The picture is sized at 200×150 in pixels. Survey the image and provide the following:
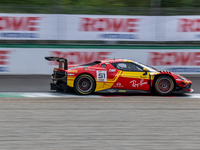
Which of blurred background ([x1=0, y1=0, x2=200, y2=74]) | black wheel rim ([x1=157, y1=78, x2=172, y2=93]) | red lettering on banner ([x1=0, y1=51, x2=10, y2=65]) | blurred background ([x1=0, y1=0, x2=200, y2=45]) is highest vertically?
blurred background ([x1=0, y1=0, x2=200, y2=45])

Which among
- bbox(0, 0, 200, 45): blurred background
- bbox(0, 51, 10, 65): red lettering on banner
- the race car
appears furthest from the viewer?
bbox(0, 0, 200, 45): blurred background

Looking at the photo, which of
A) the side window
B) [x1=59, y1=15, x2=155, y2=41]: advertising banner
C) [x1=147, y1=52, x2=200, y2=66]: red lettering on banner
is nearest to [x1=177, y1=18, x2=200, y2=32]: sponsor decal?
[x1=147, y1=52, x2=200, y2=66]: red lettering on banner

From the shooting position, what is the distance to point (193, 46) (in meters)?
13.1

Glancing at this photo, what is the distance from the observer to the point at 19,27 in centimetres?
1326

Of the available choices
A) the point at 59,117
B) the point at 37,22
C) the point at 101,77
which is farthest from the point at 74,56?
the point at 59,117

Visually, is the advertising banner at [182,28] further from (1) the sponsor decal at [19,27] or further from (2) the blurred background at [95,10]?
(1) the sponsor decal at [19,27]

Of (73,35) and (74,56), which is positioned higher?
(73,35)

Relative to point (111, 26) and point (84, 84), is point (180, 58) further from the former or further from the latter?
point (84, 84)

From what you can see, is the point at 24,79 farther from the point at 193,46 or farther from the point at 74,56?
the point at 193,46

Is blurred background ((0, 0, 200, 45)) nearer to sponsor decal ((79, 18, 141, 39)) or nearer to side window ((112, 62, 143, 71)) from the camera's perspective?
sponsor decal ((79, 18, 141, 39))

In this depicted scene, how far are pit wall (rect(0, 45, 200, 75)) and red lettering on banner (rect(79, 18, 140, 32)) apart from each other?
89 cm

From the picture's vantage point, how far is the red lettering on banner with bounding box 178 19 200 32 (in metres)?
13.7

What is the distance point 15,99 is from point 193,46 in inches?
328

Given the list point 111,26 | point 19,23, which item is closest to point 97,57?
point 111,26
